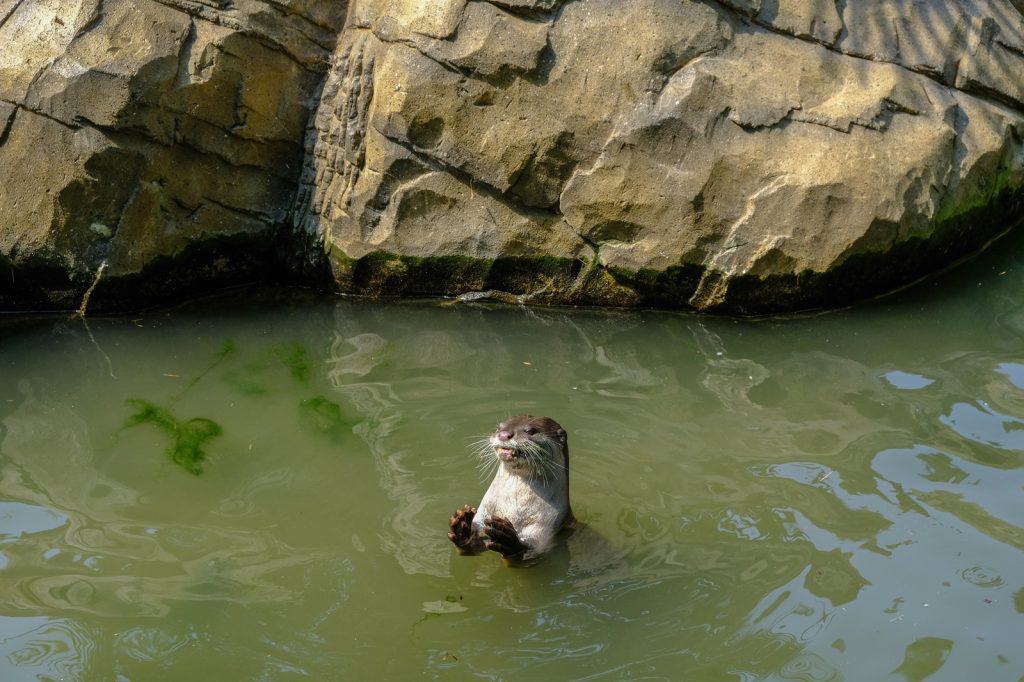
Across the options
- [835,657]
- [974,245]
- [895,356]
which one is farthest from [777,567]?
[974,245]

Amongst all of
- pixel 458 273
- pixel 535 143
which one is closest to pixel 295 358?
pixel 458 273

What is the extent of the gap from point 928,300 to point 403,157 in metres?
3.10

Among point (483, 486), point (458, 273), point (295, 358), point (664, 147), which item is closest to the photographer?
point (483, 486)

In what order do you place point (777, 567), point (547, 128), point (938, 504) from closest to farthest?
point (777, 567) → point (938, 504) → point (547, 128)

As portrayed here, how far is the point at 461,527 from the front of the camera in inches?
148

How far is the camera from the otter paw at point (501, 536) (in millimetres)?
3693

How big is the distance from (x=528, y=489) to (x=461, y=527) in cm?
35

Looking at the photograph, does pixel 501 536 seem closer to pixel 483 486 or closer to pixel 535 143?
pixel 483 486

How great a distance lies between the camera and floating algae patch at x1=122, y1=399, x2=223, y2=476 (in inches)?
181

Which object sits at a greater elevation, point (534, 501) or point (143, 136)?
point (143, 136)

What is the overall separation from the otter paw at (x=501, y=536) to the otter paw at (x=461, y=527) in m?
0.06

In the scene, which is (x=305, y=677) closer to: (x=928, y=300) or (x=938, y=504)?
(x=938, y=504)

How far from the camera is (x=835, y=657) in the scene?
11.0ft

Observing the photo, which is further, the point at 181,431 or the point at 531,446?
the point at 181,431
